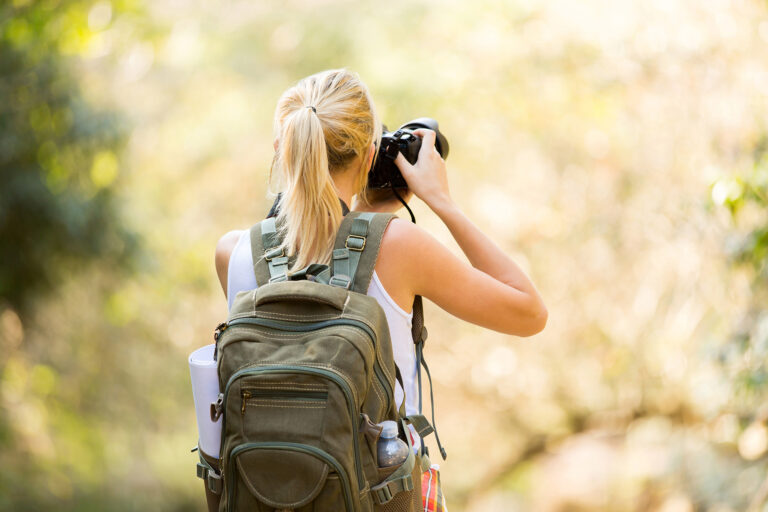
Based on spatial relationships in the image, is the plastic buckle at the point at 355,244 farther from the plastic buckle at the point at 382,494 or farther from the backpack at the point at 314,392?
the plastic buckle at the point at 382,494

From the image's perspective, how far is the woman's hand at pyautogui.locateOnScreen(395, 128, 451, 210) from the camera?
1383 millimetres

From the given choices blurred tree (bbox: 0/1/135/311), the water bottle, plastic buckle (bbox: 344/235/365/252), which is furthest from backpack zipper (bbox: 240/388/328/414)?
blurred tree (bbox: 0/1/135/311)

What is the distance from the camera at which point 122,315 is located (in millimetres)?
7379

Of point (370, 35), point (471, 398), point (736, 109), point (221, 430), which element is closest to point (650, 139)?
point (736, 109)

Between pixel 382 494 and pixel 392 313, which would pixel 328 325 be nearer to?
pixel 392 313

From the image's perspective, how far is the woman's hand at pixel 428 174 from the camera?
138 centimetres

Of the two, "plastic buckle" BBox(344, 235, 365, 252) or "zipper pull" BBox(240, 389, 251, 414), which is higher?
"plastic buckle" BBox(344, 235, 365, 252)

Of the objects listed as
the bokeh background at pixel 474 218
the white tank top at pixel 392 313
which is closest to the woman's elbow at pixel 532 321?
the white tank top at pixel 392 313

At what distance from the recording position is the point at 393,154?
4.76 ft

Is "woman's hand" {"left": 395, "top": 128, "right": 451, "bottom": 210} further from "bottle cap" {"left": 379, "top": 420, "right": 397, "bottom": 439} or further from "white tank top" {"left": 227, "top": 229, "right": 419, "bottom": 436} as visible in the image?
"bottle cap" {"left": 379, "top": 420, "right": 397, "bottom": 439}

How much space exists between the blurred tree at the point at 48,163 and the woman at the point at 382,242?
12.8ft

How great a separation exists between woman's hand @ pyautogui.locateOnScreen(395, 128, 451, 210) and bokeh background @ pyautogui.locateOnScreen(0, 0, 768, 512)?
6.27 feet

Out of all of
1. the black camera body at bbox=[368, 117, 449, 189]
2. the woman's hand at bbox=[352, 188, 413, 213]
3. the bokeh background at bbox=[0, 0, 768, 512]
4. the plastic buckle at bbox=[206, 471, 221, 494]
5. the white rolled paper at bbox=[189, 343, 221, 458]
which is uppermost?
the bokeh background at bbox=[0, 0, 768, 512]

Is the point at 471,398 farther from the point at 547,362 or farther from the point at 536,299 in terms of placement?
the point at 536,299
